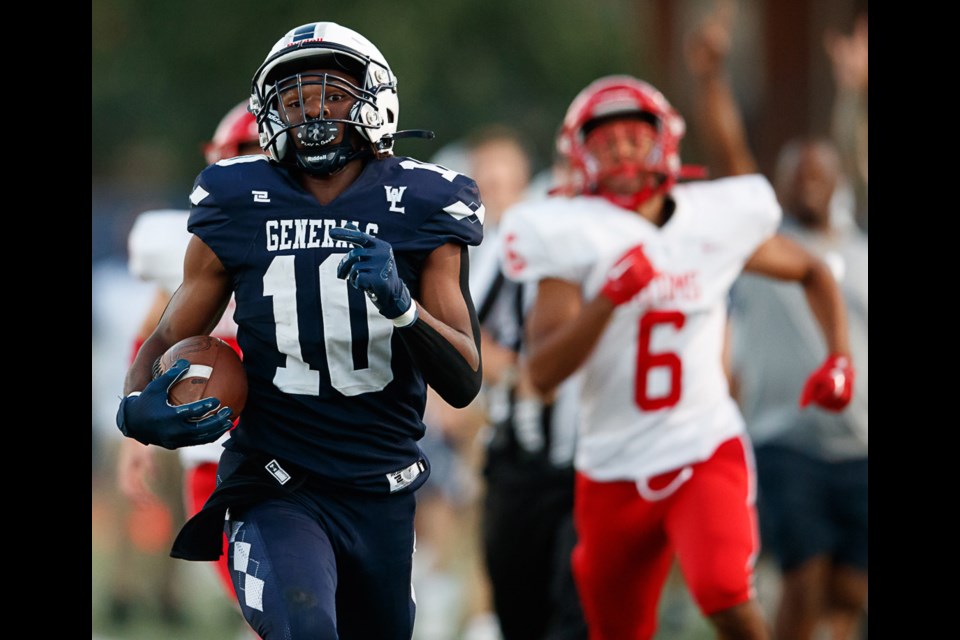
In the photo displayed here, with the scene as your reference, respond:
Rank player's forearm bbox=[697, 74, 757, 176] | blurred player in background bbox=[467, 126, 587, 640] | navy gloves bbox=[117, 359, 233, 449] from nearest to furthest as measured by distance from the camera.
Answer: navy gloves bbox=[117, 359, 233, 449] < blurred player in background bbox=[467, 126, 587, 640] < player's forearm bbox=[697, 74, 757, 176]

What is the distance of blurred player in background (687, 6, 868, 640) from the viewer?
7.33m

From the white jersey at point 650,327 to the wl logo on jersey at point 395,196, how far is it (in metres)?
1.44

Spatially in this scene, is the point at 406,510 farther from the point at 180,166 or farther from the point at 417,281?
the point at 180,166

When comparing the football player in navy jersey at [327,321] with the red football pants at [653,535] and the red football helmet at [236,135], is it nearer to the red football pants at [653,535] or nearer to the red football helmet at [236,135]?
the red football pants at [653,535]

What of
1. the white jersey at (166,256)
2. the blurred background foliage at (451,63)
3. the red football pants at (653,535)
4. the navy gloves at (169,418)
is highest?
the blurred background foliage at (451,63)

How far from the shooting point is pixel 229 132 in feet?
20.1

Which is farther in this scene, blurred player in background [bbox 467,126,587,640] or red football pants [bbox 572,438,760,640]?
blurred player in background [bbox 467,126,587,640]

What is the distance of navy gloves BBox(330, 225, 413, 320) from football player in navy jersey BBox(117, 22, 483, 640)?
5.5 inches

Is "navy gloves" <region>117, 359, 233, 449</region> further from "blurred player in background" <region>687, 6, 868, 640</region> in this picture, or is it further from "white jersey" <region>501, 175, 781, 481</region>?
"blurred player in background" <region>687, 6, 868, 640</region>

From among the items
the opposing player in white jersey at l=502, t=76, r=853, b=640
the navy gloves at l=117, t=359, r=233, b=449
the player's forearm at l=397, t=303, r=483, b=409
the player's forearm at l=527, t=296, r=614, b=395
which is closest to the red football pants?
the opposing player in white jersey at l=502, t=76, r=853, b=640

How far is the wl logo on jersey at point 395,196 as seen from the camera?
4465 millimetres

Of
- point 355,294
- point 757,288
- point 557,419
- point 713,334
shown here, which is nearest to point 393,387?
point 355,294

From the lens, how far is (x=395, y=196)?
4.48 metres

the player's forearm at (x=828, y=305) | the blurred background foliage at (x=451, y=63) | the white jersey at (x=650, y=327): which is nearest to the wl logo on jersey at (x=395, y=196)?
the white jersey at (x=650, y=327)
